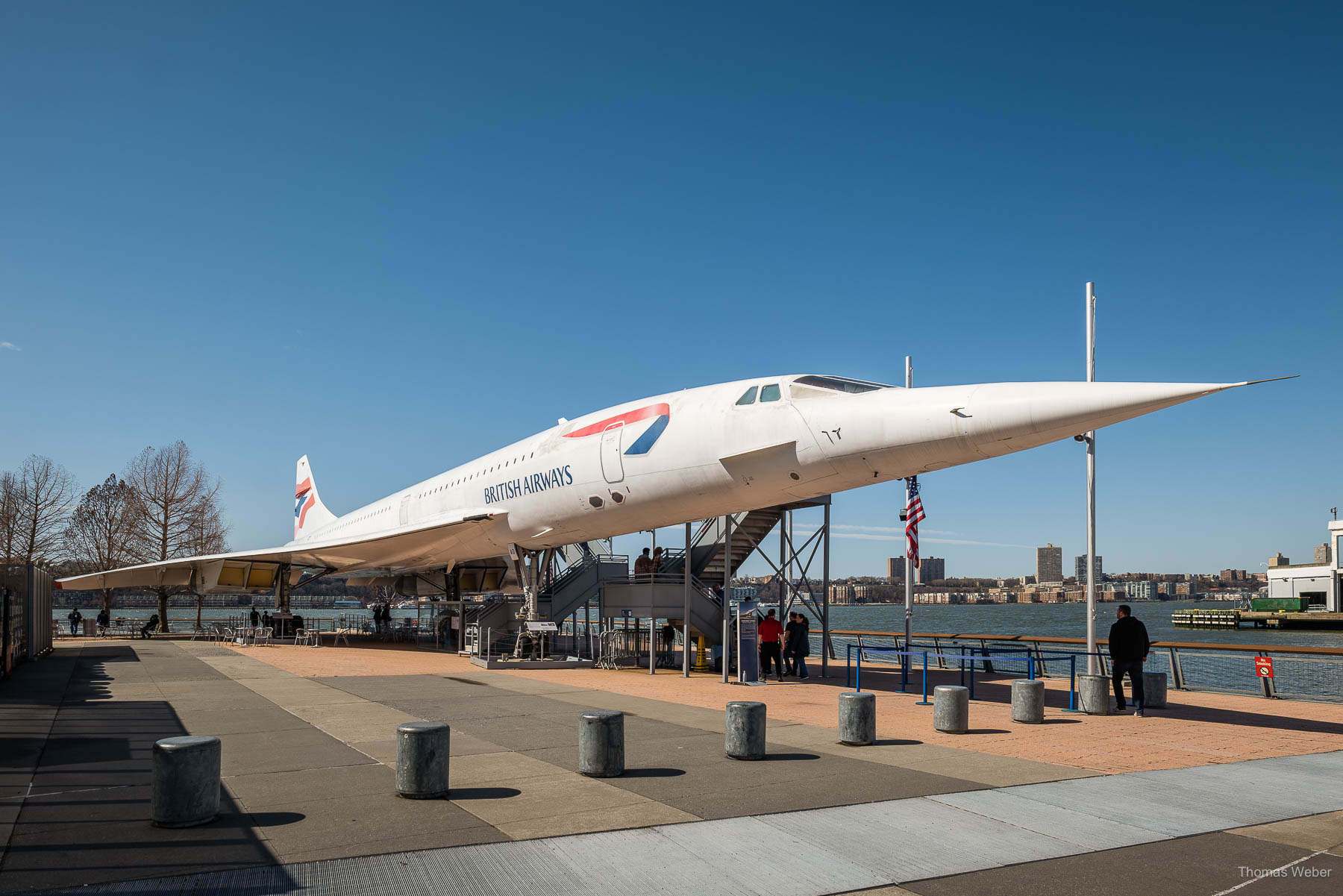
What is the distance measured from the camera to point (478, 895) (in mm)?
4758

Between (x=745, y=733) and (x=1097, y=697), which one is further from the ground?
(x=745, y=733)

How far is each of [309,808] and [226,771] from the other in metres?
1.79

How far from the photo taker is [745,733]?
8406 mm

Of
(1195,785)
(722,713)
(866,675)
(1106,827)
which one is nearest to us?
(1106,827)

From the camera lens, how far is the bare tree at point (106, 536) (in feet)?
135

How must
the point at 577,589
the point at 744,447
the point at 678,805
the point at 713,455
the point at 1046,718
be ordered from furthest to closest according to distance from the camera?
the point at 577,589
the point at 713,455
the point at 744,447
the point at 1046,718
the point at 678,805

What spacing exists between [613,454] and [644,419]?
948 mm

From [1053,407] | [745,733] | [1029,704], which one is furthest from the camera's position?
[1029,704]

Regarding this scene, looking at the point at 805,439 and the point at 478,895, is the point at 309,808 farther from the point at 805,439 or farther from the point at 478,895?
the point at 805,439

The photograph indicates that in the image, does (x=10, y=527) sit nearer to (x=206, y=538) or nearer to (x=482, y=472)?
(x=206, y=538)

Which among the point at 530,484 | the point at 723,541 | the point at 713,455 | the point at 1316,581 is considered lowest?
the point at 1316,581

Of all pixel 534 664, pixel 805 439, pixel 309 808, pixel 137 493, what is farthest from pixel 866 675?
pixel 137 493

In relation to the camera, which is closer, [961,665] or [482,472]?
[961,665]

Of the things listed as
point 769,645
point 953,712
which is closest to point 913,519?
point 769,645
